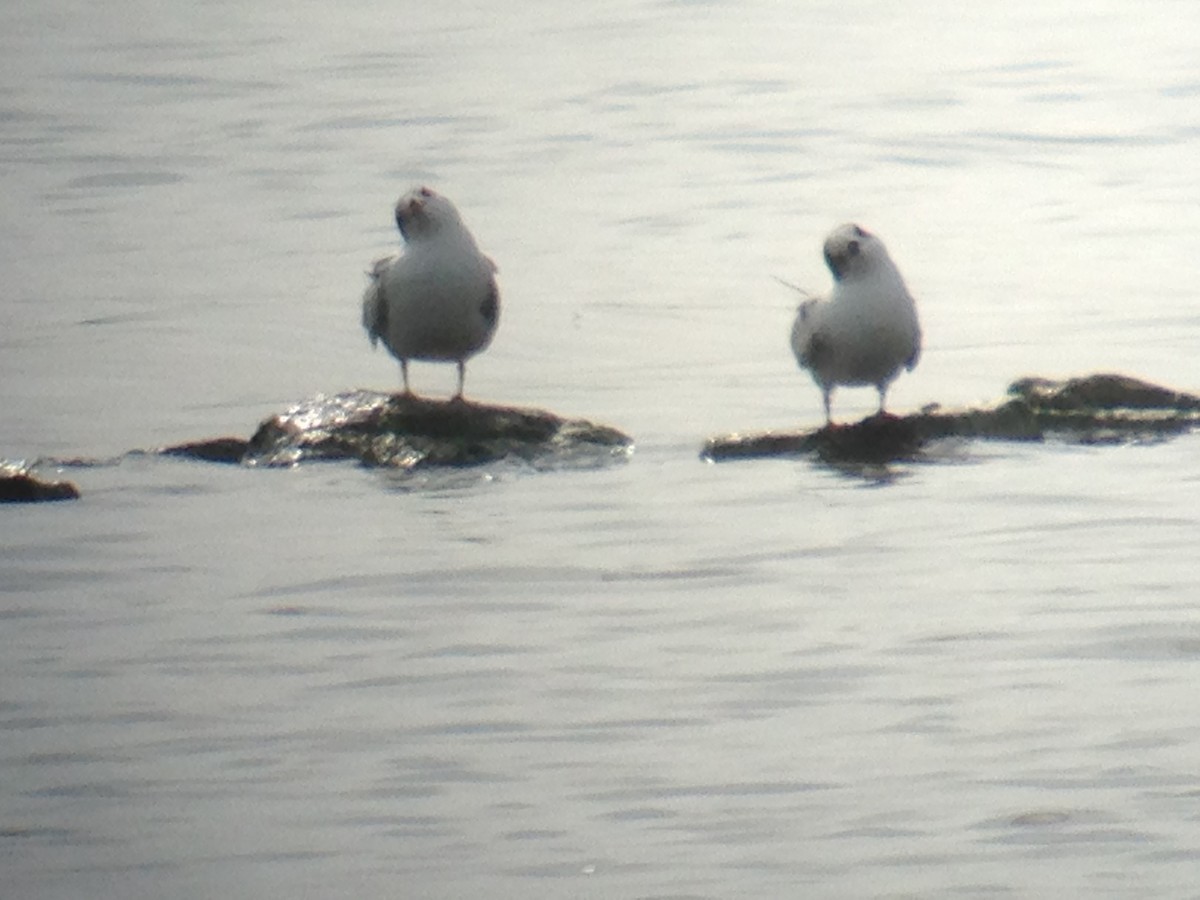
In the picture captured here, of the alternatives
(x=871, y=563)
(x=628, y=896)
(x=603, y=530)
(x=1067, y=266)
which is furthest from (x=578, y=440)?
(x=1067, y=266)

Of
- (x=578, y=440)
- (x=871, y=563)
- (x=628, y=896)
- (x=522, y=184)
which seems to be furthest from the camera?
(x=522, y=184)

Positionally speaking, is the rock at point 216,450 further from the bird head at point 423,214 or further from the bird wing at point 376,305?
the bird head at point 423,214

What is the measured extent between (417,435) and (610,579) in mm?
1779

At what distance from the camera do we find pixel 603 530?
12.4 meters

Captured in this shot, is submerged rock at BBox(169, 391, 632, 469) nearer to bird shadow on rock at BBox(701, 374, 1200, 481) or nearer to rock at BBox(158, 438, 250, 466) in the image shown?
rock at BBox(158, 438, 250, 466)

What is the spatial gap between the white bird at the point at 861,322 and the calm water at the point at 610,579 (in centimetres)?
51

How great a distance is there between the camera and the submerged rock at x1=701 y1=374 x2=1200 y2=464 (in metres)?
13.4

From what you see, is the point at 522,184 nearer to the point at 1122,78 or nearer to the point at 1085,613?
the point at 1122,78

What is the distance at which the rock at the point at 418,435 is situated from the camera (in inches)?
516

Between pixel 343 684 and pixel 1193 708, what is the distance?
285cm

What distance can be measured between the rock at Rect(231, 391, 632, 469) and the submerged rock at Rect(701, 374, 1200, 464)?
28.7 inches

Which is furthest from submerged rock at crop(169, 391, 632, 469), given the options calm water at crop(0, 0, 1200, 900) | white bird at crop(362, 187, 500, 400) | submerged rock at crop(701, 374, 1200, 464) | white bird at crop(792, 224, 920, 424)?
white bird at crop(792, 224, 920, 424)

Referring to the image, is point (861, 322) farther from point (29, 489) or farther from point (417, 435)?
point (29, 489)

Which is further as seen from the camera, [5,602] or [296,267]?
[296,267]
